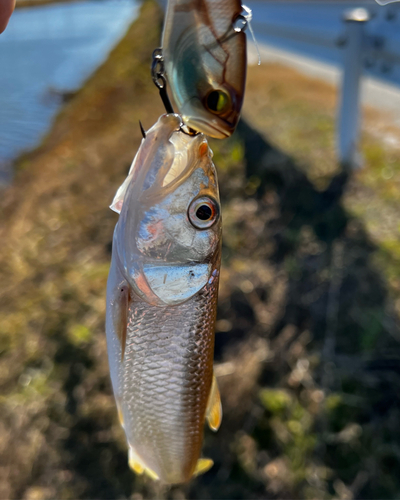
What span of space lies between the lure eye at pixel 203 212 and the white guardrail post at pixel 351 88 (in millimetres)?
3979

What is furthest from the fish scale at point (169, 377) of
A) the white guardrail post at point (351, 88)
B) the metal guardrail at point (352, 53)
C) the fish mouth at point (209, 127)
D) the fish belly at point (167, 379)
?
the white guardrail post at point (351, 88)

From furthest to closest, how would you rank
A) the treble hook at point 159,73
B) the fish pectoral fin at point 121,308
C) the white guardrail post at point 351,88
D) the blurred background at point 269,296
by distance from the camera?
the white guardrail post at point 351,88
the blurred background at point 269,296
the fish pectoral fin at point 121,308
the treble hook at point 159,73

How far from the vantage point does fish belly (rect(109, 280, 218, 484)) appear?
147cm

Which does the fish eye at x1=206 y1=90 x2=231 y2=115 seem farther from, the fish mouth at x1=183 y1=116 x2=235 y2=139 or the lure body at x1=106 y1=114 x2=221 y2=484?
the lure body at x1=106 y1=114 x2=221 y2=484

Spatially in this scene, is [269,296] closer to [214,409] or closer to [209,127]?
[214,409]

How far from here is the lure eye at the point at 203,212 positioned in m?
1.29

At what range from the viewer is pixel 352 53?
4.58 metres

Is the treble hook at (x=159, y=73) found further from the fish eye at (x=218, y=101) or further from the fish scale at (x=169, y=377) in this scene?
the fish scale at (x=169, y=377)

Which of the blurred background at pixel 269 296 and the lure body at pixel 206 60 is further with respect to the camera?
the blurred background at pixel 269 296

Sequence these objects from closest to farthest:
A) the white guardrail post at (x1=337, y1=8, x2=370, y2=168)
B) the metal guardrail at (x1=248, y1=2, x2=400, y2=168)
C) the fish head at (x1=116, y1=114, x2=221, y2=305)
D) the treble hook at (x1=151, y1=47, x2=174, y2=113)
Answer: the treble hook at (x1=151, y1=47, x2=174, y2=113) → the fish head at (x1=116, y1=114, x2=221, y2=305) → the metal guardrail at (x1=248, y1=2, x2=400, y2=168) → the white guardrail post at (x1=337, y1=8, x2=370, y2=168)

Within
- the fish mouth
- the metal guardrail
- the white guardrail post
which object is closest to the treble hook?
the fish mouth

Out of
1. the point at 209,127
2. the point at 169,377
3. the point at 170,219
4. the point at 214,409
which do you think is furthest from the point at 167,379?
the point at 209,127

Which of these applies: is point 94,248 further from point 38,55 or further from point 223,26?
point 38,55

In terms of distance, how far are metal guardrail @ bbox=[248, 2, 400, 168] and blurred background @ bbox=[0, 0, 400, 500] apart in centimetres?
2
